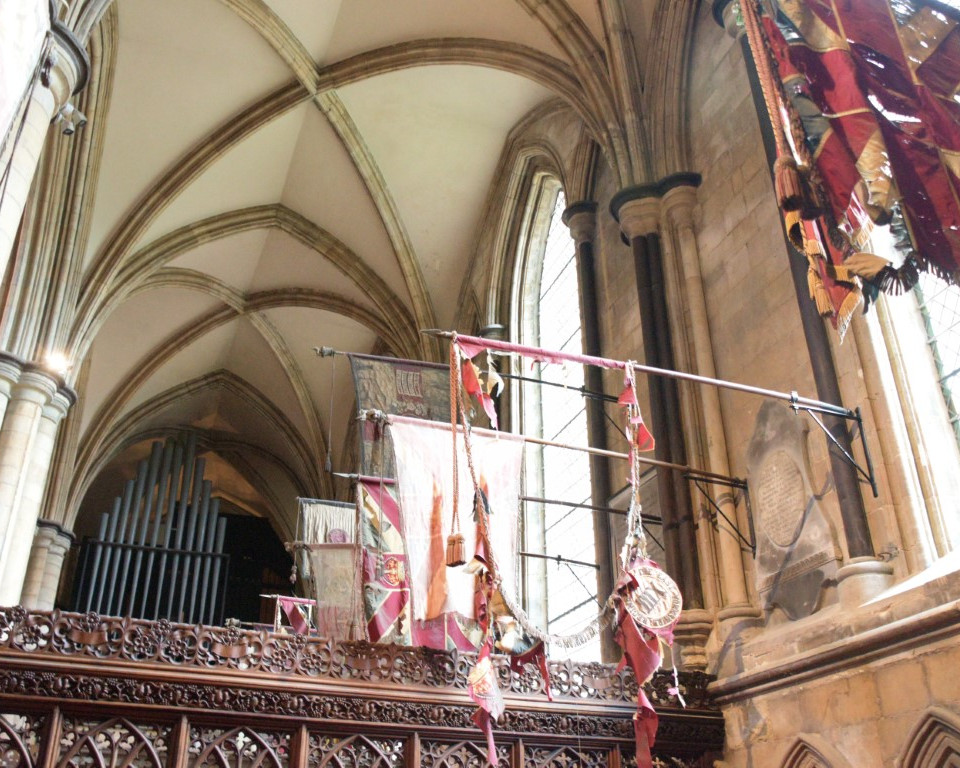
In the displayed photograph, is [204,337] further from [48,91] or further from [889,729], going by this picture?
[889,729]

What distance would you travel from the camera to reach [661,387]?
8.67 meters

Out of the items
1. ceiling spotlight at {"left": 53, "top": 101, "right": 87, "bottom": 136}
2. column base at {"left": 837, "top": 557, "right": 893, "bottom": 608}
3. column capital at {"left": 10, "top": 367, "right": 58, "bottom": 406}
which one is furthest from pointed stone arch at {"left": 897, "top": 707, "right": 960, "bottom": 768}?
column capital at {"left": 10, "top": 367, "right": 58, "bottom": 406}

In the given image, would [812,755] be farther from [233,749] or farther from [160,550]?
[160,550]

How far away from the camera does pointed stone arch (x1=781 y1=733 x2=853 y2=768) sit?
5.95 meters

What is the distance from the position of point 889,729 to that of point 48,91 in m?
7.14

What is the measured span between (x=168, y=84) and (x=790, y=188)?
404 inches

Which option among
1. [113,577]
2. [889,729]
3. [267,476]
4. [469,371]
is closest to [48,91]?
[469,371]

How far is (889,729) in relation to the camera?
5.62 metres

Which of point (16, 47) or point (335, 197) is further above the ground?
point (335, 197)

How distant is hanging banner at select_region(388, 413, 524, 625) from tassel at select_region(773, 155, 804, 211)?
9.25 feet

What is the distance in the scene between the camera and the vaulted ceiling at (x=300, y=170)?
12102 mm

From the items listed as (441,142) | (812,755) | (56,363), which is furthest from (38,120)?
(441,142)

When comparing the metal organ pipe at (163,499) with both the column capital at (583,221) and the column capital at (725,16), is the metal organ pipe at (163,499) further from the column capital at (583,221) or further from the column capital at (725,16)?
the column capital at (725,16)

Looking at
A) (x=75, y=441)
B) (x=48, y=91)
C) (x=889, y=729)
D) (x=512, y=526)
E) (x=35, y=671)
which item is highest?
(x=75, y=441)
